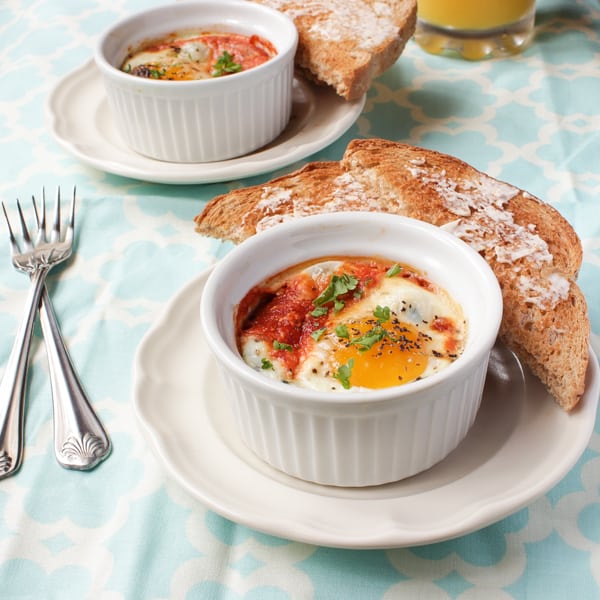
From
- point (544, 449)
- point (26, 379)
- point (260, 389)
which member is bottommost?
point (26, 379)

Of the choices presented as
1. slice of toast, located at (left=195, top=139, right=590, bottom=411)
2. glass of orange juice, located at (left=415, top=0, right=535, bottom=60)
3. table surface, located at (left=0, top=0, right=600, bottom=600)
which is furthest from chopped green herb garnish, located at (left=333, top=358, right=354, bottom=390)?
glass of orange juice, located at (left=415, top=0, right=535, bottom=60)

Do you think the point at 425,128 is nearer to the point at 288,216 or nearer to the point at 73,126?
the point at 288,216

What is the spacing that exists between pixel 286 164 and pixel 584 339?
1232mm

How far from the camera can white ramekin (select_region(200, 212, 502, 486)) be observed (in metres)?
1.48

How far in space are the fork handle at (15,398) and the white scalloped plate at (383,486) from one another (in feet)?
1.06

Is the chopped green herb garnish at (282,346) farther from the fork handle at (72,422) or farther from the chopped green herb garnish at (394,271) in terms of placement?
the fork handle at (72,422)

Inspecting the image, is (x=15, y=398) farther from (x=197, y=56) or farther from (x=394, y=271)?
(x=197, y=56)

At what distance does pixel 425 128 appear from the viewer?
3053 millimetres

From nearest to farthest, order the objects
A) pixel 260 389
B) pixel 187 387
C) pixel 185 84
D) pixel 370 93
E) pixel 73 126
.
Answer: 1. pixel 260 389
2. pixel 187 387
3. pixel 185 84
4. pixel 73 126
5. pixel 370 93

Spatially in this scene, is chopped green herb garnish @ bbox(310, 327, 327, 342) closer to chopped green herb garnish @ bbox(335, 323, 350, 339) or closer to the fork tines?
chopped green herb garnish @ bbox(335, 323, 350, 339)

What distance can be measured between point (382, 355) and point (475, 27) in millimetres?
2226

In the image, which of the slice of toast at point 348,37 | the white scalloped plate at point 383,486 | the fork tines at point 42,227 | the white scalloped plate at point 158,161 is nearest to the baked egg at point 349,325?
the white scalloped plate at point 383,486

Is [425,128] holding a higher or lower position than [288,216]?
lower

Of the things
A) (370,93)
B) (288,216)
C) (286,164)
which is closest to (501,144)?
(370,93)
